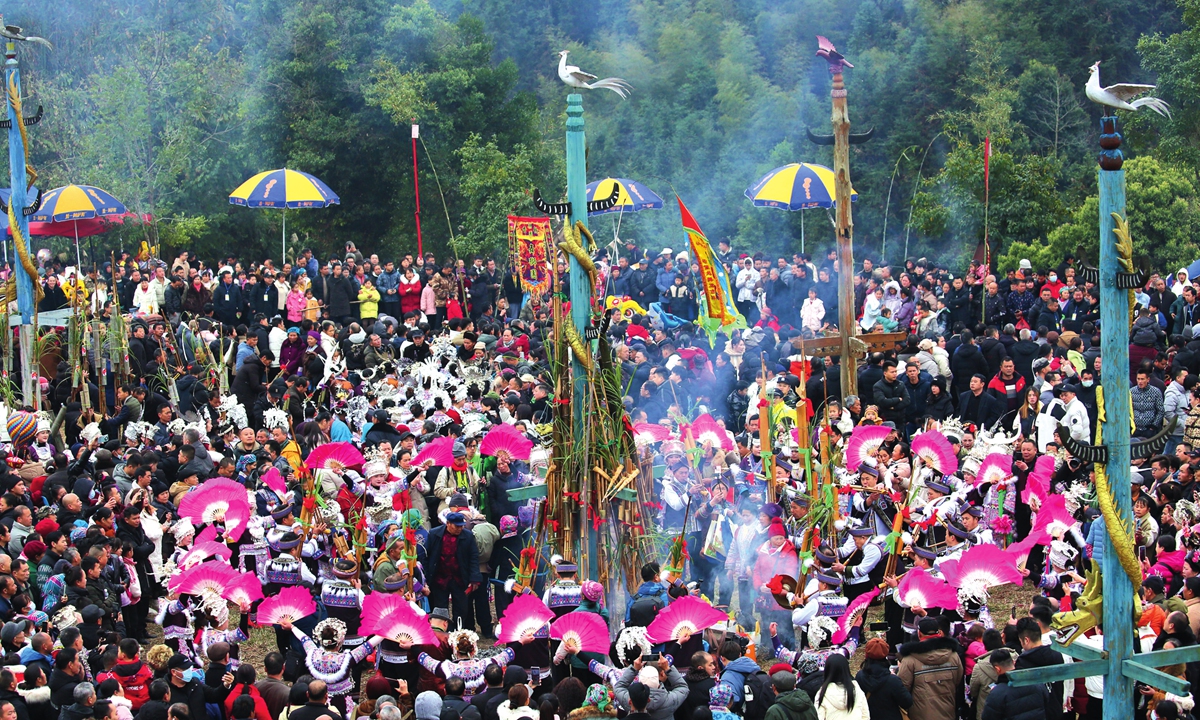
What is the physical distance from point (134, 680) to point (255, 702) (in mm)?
826

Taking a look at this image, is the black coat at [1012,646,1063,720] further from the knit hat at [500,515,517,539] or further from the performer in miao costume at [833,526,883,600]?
the knit hat at [500,515,517,539]

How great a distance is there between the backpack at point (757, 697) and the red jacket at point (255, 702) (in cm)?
261

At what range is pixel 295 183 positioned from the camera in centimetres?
2041

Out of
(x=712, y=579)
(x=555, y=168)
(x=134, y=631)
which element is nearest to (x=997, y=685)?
(x=712, y=579)

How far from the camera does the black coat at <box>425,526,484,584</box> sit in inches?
407

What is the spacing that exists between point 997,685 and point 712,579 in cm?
348

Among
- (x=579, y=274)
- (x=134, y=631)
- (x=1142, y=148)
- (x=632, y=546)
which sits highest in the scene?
(x=1142, y=148)

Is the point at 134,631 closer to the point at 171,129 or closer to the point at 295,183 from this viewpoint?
the point at 295,183

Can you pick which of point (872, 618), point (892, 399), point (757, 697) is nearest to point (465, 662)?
point (757, 697)

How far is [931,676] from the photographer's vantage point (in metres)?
8.02

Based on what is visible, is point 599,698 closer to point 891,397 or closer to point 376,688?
point 376,688

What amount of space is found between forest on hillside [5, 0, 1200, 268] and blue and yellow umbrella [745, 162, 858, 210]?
530 centimetres

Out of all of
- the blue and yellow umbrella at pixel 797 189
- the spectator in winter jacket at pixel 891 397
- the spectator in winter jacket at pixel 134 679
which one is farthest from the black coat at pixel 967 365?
the spectator in winter jacket at pixel 134 679

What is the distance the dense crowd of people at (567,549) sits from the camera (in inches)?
314
